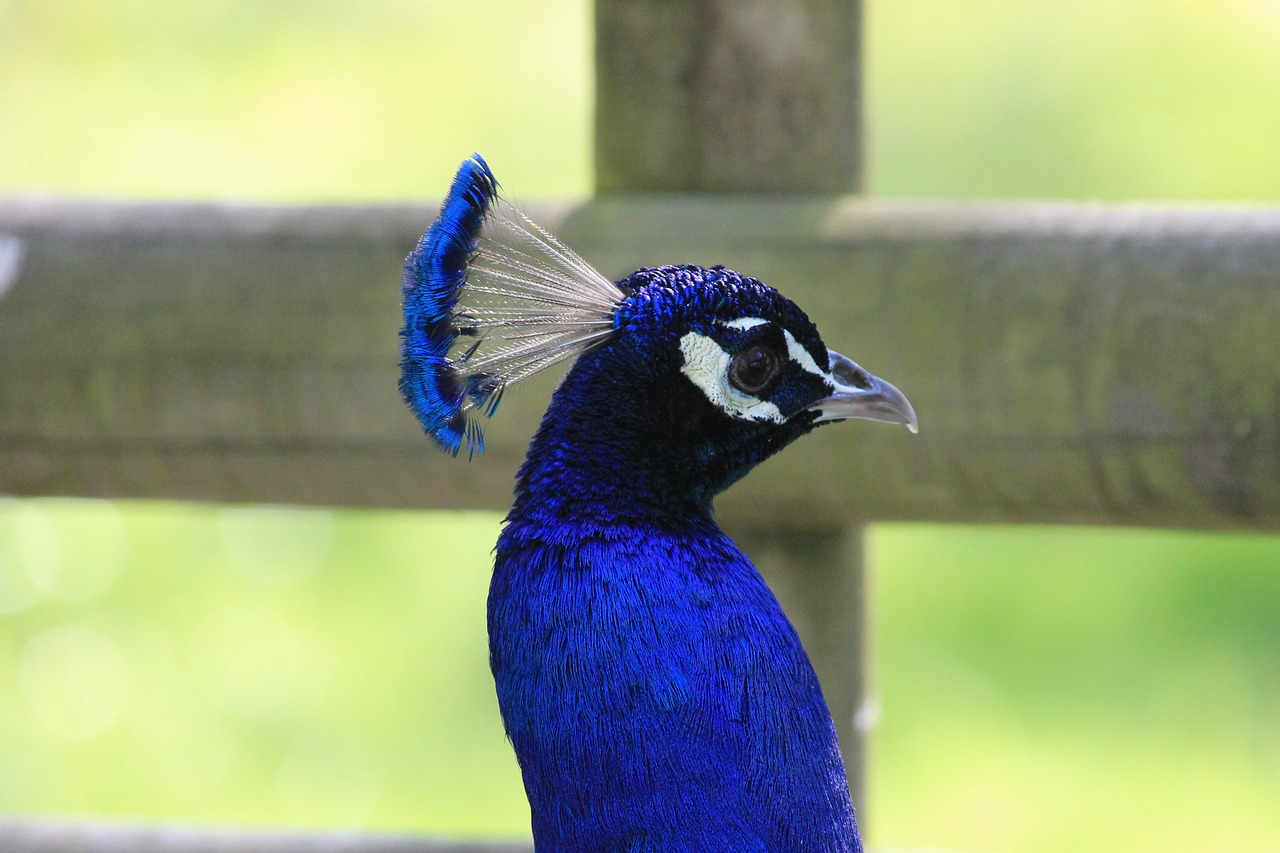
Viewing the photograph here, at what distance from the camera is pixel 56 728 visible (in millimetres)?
2914

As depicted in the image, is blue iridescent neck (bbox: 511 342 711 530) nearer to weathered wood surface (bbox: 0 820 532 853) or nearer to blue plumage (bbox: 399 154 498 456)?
blue plumage (bbox: 399 154 498 456)

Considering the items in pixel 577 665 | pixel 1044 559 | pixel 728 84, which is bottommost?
pixel 1044 559

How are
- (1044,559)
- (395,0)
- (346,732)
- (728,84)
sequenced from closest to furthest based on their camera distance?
(728,84) < (346,732) < (1044,559) < (395,0)

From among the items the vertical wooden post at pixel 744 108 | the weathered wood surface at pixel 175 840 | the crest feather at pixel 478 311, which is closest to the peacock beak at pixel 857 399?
the crest feather at pixel 478 311

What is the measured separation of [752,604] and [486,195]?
0.29 m

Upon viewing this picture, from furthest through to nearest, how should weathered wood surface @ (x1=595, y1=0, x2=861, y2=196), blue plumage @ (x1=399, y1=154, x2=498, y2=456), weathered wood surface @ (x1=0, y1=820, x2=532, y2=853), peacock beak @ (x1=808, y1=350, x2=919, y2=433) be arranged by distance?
weathered wood surface @ (x1=0, y1=820, x2=532, y2=853) < weathered wood surface @ (x1=595, y1=0, x2=861, y2=196) < peacock beak @ (x1=808, y1=350, x2=919, y2=433) < blue plumage @ (x1=399, y1=154, x2=498, y2=456)

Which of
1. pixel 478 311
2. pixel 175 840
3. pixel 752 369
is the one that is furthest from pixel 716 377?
pixel 175 840

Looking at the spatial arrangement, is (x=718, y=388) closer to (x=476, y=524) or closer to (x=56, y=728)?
(x=56, y=728)

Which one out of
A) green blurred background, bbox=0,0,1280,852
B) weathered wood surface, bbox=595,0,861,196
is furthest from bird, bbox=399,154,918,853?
green blurred background, bbox=0,0,1280,852

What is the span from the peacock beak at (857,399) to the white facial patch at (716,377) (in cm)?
4

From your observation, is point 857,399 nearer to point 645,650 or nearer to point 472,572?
point 645,650

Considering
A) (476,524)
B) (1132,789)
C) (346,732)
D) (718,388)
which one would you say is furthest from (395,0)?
(718,388)

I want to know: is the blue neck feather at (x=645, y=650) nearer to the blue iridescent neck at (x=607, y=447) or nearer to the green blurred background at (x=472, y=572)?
the blue iridescent neck at (x=607, y=447)

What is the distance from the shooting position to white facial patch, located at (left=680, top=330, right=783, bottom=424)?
88cm
